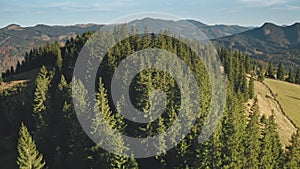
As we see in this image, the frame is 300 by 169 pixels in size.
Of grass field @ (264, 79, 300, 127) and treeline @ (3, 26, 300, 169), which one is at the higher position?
treeline @ (3, 26, 300, 169)

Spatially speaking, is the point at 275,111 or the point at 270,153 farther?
the point at 275,111

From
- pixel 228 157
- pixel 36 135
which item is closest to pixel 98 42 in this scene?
pixel 36 135

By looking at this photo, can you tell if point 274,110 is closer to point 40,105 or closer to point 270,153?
point 270,153

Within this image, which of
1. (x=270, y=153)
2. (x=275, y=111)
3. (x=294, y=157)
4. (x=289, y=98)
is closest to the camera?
(x=270, y=153)

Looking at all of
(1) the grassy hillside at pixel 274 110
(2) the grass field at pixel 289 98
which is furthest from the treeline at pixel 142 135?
(2) the grass field at pixel 289 98

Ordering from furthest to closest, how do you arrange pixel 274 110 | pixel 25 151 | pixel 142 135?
1. pixel 274 110
2. pixel 142 135
3. pixel 25 151

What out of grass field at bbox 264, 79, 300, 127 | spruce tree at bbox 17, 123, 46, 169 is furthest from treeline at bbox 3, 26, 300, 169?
grass field at bbox 264, 79, 300, 127

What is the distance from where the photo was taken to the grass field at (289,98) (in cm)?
10536

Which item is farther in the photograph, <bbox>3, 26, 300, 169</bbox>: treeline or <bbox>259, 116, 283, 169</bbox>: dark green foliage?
<bbox>259, 116, 283, 169</bbox>: dark green foliage

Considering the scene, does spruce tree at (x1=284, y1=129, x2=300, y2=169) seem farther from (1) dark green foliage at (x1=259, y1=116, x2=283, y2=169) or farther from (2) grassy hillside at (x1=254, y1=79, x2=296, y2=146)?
(2) grassy hillside at (x1=254, y1=79, x2=296, y2=146)

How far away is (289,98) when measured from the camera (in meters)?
122

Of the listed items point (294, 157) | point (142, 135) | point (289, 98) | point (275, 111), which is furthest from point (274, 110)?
point (142, 135)

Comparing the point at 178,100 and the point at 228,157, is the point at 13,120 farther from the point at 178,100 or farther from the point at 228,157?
the point at 228,157

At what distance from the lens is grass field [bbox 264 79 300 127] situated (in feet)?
346
